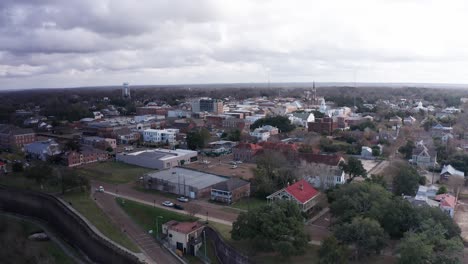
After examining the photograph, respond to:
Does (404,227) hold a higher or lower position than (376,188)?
lower

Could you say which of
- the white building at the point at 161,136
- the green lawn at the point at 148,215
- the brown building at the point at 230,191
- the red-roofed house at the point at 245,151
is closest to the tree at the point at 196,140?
the red-roofed house at the point at 245,151

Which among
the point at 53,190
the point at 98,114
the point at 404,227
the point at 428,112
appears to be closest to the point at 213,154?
the point at 53,190

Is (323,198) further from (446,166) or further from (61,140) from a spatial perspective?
(61,140)

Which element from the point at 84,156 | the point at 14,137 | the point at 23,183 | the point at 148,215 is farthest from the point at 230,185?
the point at 14,137

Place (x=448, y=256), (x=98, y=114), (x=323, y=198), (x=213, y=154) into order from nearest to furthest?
(x=448, y=256)
(x=323, y=198)
(x=213, y=154)
(x=98, y=114)

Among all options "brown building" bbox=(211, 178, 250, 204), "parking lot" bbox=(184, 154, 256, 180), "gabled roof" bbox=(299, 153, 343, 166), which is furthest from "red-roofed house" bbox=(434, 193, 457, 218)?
"parking lot" bbox=(184, 154, 256, 180)

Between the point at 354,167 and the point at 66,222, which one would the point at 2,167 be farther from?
the point at 354,167

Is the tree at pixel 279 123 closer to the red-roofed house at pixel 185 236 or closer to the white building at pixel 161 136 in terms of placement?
the white building at pixel 161 136
